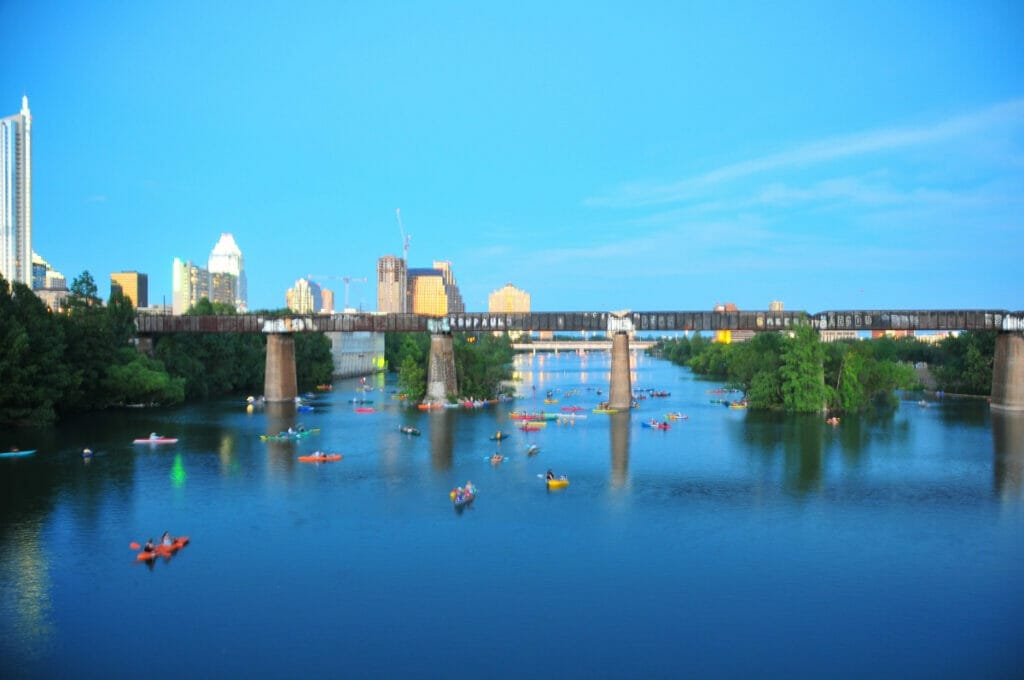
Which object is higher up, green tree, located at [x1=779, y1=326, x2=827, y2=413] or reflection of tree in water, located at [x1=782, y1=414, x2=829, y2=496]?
Answer: green tree, located at [x1=779, y1=326, x2=827, y2=413]

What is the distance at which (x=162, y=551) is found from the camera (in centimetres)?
3325

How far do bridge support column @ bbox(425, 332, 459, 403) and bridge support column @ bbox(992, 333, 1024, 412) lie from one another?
174 ft

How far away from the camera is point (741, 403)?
9006cm

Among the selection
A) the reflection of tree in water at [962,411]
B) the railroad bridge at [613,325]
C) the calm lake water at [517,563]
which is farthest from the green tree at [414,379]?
the reflection of tree in water at [962,411]

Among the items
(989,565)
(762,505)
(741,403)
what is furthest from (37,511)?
(741,403)

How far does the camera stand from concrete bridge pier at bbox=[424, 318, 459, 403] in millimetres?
88062

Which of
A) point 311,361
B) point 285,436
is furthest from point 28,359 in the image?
point 311,361

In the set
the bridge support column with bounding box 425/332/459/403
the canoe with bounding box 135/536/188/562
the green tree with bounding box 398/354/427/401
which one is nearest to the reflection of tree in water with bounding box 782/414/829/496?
the canoe with bounding box 135/536/188/562

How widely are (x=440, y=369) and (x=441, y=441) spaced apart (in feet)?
87.3

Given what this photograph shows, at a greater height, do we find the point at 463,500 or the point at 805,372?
the point at 805,372

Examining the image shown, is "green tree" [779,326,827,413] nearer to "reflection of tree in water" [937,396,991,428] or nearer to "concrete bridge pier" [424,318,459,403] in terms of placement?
"reflection of tree in water" [937,396,991,428]

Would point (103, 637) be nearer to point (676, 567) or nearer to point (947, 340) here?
point (676, 567)

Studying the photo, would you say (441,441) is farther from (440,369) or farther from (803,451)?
(440,369)

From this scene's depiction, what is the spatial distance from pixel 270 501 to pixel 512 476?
13.5 meters
